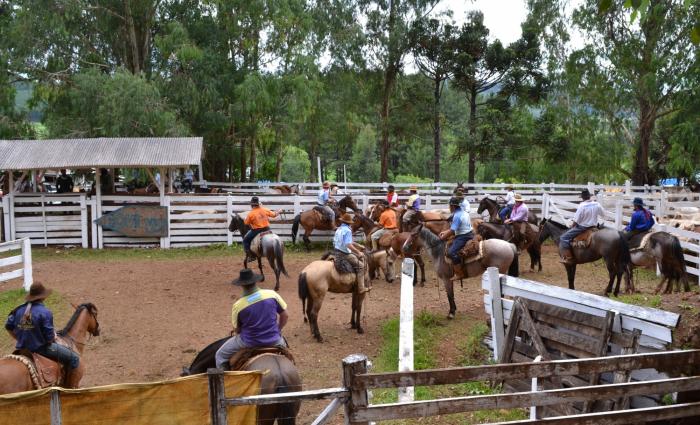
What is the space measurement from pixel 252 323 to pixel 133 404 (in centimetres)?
182

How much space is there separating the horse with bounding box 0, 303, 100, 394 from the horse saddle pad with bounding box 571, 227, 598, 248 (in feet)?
33.1

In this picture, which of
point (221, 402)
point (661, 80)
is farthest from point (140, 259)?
point (661, 80)

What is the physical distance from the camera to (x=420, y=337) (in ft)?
32.5

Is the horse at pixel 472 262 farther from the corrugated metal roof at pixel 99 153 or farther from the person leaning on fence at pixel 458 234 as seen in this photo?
the corrugated metal roof at pixel 99 153

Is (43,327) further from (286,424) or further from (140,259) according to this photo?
(140,259)

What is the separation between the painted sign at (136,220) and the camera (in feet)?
62.3

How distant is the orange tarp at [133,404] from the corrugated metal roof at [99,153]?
15009 millimetres

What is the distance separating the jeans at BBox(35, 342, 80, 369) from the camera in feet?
20.3

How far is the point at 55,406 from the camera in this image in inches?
165

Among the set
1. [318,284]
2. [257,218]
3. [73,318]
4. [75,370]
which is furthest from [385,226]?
[75,370]

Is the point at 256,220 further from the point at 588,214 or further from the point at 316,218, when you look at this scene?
the point at 588,214

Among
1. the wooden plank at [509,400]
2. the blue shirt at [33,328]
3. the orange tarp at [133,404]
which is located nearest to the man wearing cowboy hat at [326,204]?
the blue shirt at [33,328]

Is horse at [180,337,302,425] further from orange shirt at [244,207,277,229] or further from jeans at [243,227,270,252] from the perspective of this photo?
jeans at [243,227,270,252]

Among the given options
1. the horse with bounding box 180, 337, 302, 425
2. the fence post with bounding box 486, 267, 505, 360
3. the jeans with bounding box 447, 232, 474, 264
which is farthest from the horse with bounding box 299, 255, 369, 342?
the horse with bounding box 180, 337, 302, 425
